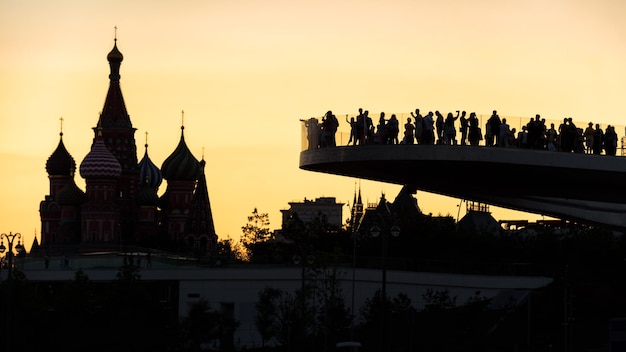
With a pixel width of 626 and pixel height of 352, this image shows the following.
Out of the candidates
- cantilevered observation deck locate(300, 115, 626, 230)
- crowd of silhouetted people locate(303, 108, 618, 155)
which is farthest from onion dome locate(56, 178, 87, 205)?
crowd of silhouetted people locate(303, 108, 618, 155)

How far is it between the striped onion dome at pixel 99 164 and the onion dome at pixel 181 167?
45.0ft

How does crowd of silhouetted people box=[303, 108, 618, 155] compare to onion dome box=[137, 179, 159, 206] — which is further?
onion dome box=[137, 179, 159, 206]

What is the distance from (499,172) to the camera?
206 ft

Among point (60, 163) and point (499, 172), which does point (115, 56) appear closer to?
point (60, 163)

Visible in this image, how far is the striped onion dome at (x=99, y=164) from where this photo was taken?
484ft

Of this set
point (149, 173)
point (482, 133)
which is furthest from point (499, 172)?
point (149, 173)

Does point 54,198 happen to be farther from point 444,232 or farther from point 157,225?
point 444,232

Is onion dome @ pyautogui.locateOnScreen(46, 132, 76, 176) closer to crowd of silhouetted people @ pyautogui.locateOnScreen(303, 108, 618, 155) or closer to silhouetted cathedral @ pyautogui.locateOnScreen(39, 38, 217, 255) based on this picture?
silhouetted cathedral @ pyautogui.locateOnScreen(39, 38, 217, 255)

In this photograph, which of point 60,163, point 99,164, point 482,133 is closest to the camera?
point 482,133

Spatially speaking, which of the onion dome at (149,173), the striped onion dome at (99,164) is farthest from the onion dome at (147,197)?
the striped onion dome at (99,164)

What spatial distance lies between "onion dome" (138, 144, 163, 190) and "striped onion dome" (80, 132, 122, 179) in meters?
13.6

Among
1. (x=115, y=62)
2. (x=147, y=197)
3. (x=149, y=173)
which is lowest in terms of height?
(x=147, y=197)

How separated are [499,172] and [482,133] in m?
2.87

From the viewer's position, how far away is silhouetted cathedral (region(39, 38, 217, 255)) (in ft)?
487
